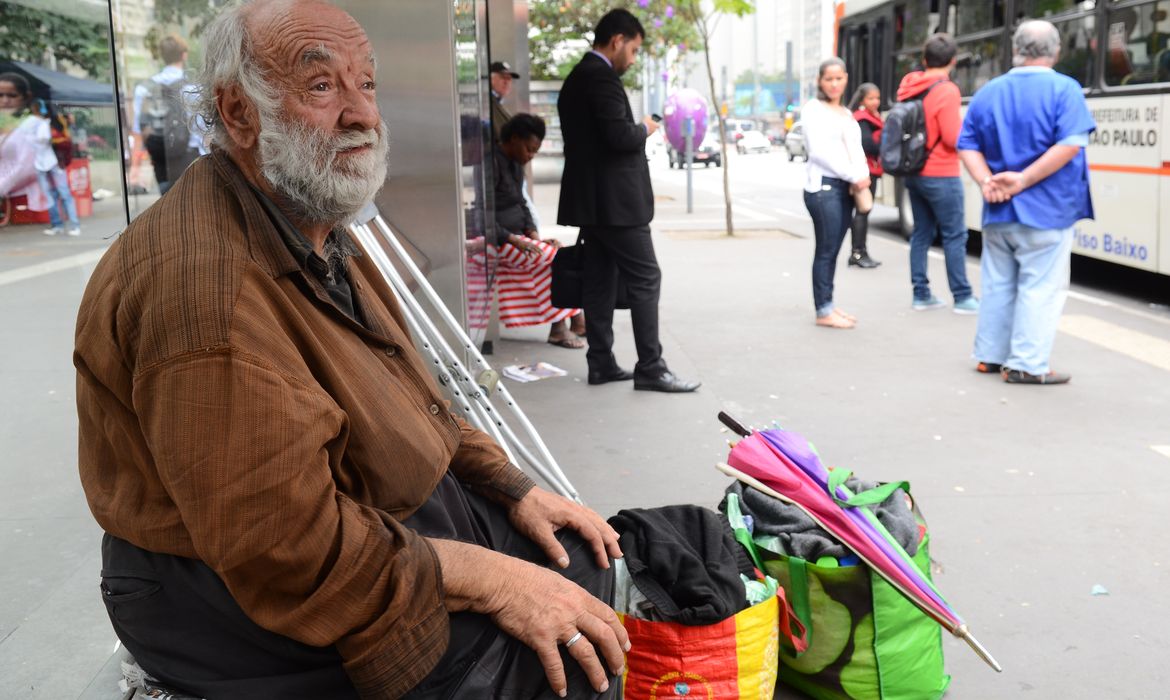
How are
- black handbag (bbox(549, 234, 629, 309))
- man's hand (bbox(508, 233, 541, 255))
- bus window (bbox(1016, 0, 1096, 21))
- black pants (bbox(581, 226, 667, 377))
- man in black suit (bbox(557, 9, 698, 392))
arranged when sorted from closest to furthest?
man in black suit (bbox(557, 9, 698, 392)) < black pants (bbox(581, 226, 667, 377)) < black handbag (bbox(549, 234, 629, 309)) < man's hand (bbox(508, 233, 541, 255)) < bus window (bbox(1016, 0, 1096, 21))

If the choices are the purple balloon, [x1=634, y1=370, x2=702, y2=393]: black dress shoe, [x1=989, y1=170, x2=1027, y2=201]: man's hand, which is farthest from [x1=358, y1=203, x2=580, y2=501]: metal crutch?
the purple balloon

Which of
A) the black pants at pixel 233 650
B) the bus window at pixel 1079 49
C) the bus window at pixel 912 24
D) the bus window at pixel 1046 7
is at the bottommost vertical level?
the black pants at pixel 233 650

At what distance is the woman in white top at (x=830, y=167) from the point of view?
7.80 meters

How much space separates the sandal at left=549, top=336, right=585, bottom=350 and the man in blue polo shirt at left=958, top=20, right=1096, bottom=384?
104 inches

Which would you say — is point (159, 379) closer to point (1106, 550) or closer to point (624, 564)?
point (624, 564)

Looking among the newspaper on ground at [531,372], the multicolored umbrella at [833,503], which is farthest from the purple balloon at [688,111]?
the multicolored umbrella at [833,503]

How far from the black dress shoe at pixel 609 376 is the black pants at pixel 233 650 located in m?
4.65

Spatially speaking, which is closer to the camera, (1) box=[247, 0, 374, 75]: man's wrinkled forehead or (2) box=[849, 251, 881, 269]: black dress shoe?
(1) box=[247, 0, 374, 75]: man's wrinkled forehead

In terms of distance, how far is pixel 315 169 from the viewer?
6.59 ft

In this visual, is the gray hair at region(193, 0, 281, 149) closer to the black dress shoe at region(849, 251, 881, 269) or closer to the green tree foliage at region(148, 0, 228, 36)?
the green tree foliage at region(148, 0, 228, 36)

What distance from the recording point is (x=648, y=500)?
14.9 feet

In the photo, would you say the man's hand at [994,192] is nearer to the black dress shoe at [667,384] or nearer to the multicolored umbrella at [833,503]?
the black dress shoe at [667,384]

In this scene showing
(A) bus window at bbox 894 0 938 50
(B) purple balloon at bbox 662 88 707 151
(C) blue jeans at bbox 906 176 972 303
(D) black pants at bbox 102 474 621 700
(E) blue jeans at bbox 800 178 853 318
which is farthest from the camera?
(B) purple balloon at bbox 662 88 707 151

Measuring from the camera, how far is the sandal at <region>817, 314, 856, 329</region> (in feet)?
26.6
